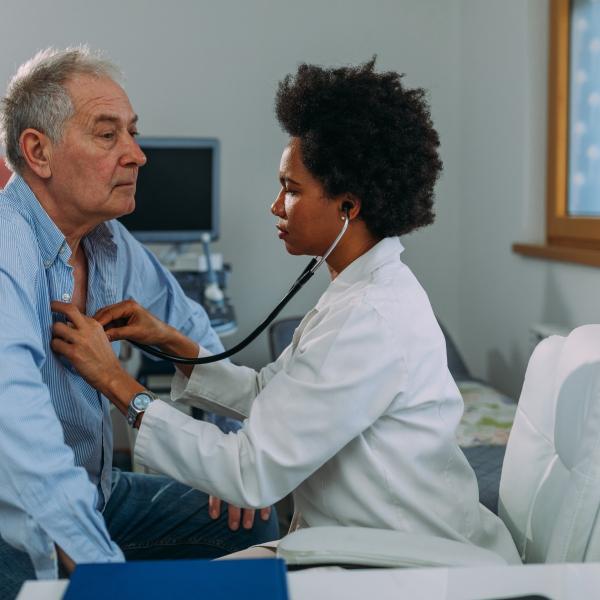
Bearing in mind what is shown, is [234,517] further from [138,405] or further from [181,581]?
[181,581]

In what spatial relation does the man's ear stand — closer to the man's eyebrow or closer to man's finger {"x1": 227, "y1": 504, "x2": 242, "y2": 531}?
the man's eyebrow

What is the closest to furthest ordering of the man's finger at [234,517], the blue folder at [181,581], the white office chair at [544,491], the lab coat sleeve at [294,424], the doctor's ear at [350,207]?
the blue folder at [181,581], the white office chair at [544,491], the lab coat sleeve at [294,424], the doctor's ear at [350,207], the man's finger at [234,517]

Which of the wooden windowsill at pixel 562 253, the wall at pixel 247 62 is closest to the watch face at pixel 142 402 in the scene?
the wooden windowsill at pixel 562 253

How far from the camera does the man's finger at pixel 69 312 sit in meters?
1.20

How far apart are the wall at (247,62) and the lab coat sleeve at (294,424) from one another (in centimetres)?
245

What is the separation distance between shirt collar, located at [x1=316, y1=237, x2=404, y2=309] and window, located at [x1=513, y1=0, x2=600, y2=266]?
1487 mm

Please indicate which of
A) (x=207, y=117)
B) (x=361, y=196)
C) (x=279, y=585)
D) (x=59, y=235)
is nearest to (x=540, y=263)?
(x=207, y=117)

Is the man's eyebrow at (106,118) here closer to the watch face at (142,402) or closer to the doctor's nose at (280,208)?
the doctor's nose at (280,208)

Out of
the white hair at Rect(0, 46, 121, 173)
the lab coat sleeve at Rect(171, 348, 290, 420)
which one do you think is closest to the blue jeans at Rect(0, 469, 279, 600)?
the lab coat sleeve at Rect(171, 348, 290, 420)

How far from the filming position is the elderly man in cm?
98

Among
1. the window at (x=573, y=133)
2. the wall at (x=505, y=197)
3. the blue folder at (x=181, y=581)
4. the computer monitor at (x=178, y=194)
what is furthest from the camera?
the computer monitor at (x=178, y=194)

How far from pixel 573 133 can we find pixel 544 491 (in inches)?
76.5

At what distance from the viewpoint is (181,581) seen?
690mm

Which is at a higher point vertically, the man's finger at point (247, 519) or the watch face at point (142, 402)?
the watch face at point (142, 402)
